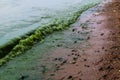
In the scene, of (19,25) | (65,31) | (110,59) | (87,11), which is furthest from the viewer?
(87,11)

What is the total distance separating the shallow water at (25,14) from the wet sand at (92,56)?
9.01 feet

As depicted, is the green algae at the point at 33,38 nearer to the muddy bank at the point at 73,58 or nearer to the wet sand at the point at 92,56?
the muddy bank at the point at 73,58

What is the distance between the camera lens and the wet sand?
7.59 m

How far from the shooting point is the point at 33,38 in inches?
445

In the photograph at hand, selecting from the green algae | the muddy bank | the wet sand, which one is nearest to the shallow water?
the green algae

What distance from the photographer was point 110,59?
27.2 ft

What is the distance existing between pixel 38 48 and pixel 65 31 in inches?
93.3

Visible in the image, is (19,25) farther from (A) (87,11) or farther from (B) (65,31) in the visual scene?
(A) (87,11)

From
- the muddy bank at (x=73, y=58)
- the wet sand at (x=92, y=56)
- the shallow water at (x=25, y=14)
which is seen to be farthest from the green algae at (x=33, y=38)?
the wet sand at (x=92, y=56)

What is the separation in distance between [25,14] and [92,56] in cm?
810

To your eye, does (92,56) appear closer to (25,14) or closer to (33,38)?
(33,38)

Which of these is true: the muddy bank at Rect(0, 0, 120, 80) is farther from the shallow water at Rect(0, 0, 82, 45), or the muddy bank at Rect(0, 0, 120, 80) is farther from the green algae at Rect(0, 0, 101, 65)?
the shallow water at Rect(0, 0, 82, 45)

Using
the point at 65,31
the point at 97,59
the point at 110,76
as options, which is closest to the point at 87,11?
the point at 65,31

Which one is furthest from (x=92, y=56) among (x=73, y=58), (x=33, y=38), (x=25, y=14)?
(x=25, y=14)
